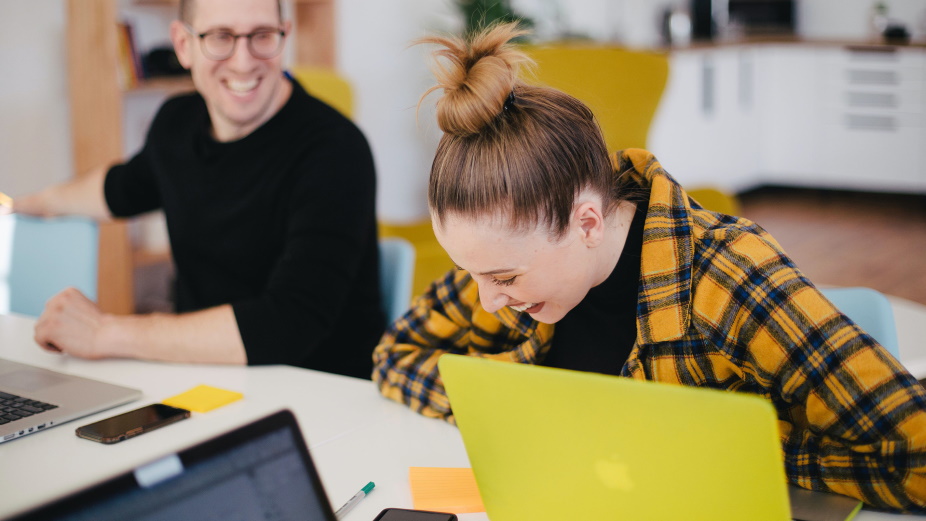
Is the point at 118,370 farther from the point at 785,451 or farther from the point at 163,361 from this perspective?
the point at 785,451

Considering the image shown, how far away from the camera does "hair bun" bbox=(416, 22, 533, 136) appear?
1.07 m

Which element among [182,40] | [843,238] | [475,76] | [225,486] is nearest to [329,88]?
[182,40]

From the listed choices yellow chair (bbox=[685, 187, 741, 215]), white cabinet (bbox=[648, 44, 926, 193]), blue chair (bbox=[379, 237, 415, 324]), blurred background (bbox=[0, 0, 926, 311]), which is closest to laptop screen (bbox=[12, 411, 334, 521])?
blue chair (bbox=[379, 237, 415, 324])

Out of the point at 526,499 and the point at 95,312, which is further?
the point at 95,312

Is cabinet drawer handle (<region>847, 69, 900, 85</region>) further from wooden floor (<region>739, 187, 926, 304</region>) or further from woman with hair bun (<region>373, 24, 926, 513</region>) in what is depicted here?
woman with hair bun (<region>373, 24, 926, 513</region>)

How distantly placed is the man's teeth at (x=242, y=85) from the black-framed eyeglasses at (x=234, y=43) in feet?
0.16

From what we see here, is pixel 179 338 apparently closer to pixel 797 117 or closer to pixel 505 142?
pixel 505 142

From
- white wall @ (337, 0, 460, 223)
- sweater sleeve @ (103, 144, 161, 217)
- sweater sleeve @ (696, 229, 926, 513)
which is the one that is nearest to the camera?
sweater sleeve @ (696, 229, 926, 513)

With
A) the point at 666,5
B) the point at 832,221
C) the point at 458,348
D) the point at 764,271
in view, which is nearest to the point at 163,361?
the point at 458,348

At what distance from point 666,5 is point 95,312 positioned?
5567mm

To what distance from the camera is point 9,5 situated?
3250 mm

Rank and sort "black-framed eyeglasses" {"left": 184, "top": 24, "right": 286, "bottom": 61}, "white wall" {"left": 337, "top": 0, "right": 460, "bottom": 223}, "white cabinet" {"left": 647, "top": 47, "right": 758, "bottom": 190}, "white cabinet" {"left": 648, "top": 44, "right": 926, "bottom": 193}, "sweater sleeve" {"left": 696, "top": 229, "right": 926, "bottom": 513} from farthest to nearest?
"white cabinet" {"left": 648, "top": 44, "right": 926, "bottom": 193} < "white cabinet" {"left": 647, "top": 47, "right": 758, "bottom": 190} < "white wall" {"left": 337, "top": 0, "right": 460, "bottom": 223} < "black-framed eyeglasses" {"left": 184, "top": 24, "right": 286, "bottom": 61} < "sweater sleeve" {"left": 696, "top": 229, "right": 926, "bottom": 513}

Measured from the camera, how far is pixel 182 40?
1.85 m

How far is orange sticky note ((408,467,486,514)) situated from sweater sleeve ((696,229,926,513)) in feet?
1.11
